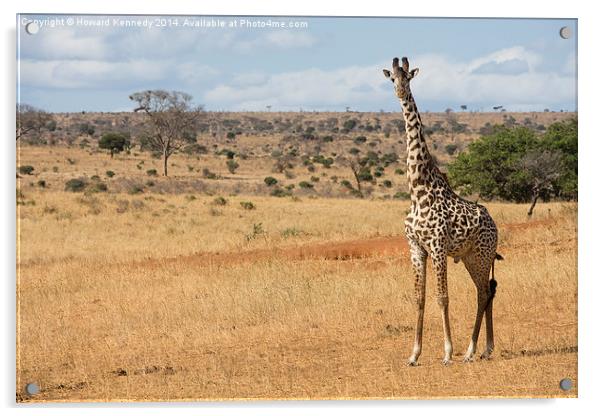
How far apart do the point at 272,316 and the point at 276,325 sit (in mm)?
438

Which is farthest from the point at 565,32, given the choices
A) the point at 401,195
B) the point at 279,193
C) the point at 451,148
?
the point at 451,148

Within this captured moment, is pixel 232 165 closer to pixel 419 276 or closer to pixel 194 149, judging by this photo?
pixel 194 149

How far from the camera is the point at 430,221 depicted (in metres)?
8.89

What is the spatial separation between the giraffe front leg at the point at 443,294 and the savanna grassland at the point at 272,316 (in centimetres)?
19

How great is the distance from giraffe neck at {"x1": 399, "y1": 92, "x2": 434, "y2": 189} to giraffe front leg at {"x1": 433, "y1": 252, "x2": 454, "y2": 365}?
2.47 feet

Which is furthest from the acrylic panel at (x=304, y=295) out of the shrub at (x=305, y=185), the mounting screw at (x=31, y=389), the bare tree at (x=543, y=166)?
the shrub at (x=305, y=185)

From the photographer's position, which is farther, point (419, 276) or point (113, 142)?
point (113, 142)

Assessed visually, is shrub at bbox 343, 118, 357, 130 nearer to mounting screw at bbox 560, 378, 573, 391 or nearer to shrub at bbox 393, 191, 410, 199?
shrub at bbox 393, 191, 410, 199

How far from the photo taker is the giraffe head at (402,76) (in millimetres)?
8703

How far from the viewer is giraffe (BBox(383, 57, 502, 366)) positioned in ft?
29.1

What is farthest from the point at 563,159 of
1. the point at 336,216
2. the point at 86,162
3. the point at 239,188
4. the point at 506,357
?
the point at 86,162

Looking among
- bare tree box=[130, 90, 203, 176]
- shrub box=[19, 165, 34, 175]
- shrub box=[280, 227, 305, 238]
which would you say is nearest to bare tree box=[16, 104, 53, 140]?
shrub box=[280, 227, 305, 238]

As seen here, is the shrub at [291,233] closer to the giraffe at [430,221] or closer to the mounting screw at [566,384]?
the giraffe at [430,221]
